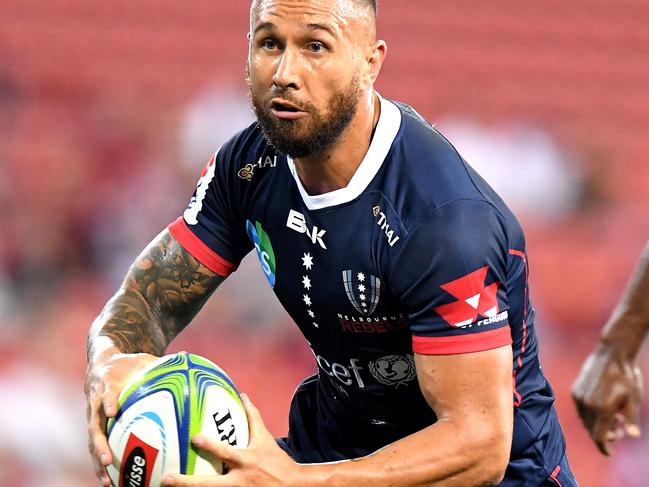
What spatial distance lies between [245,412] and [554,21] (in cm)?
875

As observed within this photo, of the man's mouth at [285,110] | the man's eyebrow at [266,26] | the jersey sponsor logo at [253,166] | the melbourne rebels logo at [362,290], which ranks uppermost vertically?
the man's eyebrow at [266,26]

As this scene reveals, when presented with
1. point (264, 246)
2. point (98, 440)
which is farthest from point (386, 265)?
point (98, 440)

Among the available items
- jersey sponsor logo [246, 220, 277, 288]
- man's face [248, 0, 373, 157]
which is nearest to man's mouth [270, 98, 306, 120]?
man's face [248, 0, 373, 157]

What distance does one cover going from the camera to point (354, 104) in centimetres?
333

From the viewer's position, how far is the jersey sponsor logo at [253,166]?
144 inches

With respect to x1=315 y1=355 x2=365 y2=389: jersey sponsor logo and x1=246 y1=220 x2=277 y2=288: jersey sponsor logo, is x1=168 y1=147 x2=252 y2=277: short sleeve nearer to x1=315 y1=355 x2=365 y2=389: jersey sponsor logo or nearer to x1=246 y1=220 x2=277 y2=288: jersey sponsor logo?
x1=246 y1=220 x2=277 y2=288: jersey sponsor logo

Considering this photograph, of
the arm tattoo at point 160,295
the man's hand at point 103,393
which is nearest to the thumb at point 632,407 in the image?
the arm tattoo at point 160,295

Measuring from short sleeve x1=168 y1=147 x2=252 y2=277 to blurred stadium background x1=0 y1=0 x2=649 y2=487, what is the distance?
3598 millimetres

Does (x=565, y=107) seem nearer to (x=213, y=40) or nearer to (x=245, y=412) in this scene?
(x=213, y=40)

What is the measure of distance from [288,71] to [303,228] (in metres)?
0.53

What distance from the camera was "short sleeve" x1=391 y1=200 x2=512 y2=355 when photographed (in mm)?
3115

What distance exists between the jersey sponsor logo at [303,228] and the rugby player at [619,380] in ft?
4.34

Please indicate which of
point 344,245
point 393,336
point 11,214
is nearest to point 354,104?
point 344,245

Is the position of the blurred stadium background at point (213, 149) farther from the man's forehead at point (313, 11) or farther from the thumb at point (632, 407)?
the man's forehead at point (313, 11)
